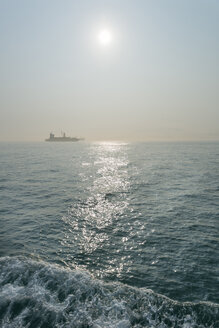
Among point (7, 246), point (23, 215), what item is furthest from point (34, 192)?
point (7, 246)

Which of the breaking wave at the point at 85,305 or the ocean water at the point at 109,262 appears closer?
the breaking wave at the point at 85,305

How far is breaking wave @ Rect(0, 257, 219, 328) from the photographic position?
7941mm

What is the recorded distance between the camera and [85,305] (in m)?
8.77

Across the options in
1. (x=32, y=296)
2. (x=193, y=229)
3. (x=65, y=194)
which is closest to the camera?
(x=32, y=296)

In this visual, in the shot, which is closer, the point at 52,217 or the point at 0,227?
the point at 0,227

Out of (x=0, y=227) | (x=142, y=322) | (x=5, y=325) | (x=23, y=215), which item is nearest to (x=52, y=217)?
(x=23, y=215)

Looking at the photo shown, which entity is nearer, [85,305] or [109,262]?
[85,305]

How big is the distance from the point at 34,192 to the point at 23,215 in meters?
9.00

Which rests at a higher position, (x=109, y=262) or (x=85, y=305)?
(x=85, y=305)

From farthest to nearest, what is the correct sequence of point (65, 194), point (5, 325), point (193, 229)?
1. point (65, 194)
2. point (193, 229)
3. point (5, 325)

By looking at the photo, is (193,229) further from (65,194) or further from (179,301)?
(65,194)

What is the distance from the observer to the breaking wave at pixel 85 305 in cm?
794

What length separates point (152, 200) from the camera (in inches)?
974

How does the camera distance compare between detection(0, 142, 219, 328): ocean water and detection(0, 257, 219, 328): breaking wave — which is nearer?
detection(0, 257, 219, 328): breaking wave
